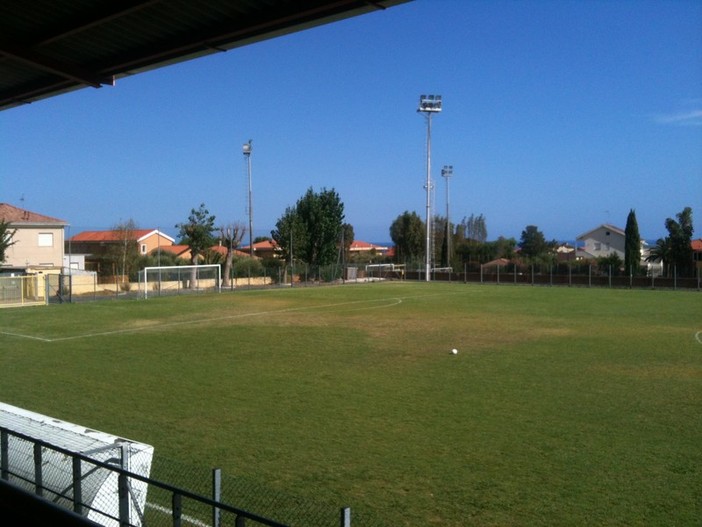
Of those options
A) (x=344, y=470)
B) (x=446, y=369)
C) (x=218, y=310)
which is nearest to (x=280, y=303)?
(x=218, y=310)

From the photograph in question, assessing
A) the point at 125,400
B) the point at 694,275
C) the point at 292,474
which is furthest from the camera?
the point at 694,275

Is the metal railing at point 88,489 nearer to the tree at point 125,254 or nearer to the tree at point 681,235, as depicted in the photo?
the tree at point 125,254

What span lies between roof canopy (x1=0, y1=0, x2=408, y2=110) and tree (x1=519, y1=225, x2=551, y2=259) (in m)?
98.1

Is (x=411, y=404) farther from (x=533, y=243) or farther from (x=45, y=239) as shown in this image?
(x=533, y=243)

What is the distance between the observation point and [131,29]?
21.7 feet

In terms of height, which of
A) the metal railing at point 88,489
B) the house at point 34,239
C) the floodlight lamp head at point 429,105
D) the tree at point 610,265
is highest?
the floodlight lamp head at point 429,105

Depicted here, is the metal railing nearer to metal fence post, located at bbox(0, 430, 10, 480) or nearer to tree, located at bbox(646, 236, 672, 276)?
metal fence post, located at bbox(0, 430, 10, 480)

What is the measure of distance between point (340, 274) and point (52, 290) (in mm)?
30424

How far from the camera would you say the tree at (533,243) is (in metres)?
107

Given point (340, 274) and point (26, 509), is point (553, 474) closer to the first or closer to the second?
point (26, 509)

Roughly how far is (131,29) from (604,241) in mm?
98359

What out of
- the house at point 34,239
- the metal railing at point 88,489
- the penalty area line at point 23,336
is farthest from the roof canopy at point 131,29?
the house at point 34,239

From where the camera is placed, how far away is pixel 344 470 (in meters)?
9.80

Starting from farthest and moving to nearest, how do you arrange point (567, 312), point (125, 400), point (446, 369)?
point (567, 312), point (446, 369), point (125, 400)
